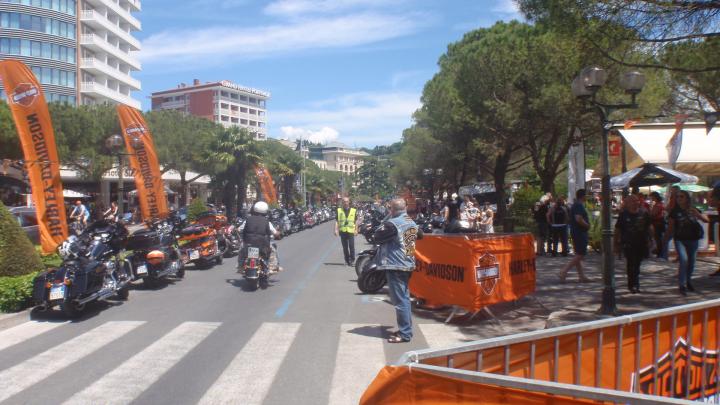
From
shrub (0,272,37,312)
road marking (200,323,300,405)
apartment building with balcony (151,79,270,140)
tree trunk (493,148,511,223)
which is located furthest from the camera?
apartment building with balcony (151,79,270,140)

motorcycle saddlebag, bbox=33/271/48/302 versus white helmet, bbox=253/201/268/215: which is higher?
white helmet, bbox=253/201/268/215

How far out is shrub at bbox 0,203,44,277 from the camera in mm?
9891

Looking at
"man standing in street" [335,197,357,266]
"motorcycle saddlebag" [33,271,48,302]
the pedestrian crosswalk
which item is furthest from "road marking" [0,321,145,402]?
"man standing in street" [335,197,357,266]

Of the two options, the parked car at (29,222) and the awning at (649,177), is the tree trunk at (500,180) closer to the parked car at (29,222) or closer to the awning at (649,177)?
the awning at (649,177)

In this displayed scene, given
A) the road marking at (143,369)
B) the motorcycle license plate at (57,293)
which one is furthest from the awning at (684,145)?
the motorcycle license plate at (57,293)

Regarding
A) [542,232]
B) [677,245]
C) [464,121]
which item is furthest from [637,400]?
[464,121]

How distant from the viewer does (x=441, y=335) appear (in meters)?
7.46

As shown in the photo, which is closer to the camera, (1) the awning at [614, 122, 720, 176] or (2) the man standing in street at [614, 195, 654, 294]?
(2) the man standing in street at [614, 195, 654, 294]

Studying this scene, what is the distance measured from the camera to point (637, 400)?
8.03ft

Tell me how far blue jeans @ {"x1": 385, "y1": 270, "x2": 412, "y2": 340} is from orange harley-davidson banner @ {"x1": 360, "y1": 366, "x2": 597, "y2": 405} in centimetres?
410

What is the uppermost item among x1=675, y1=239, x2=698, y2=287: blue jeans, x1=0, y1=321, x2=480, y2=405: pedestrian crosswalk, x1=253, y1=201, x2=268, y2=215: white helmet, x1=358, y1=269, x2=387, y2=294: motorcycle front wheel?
x1=253, y1=201, x2=268, y2=215: white helmet

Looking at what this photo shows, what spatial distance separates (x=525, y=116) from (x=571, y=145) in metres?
2.31

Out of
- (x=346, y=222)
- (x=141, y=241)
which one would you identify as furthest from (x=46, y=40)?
(x=141, y=241)

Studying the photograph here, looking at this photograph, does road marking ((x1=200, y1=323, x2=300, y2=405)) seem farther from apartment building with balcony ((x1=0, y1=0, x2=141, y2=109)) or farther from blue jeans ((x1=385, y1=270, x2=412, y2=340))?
apartment building with balcony ((x1=0, y1=0, x2=141, y2=109))
